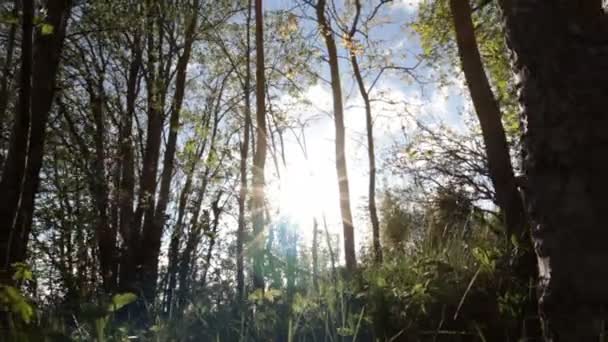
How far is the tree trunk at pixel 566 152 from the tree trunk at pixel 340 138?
11827 millimetres

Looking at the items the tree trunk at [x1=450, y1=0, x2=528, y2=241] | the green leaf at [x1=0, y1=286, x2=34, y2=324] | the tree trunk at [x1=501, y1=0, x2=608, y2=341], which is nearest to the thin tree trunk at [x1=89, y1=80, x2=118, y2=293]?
the tree trunk at [x1=450, y1=0, x2=528, y2=241]

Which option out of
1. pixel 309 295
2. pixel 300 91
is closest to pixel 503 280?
pixel 309 295

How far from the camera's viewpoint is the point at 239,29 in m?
20.2

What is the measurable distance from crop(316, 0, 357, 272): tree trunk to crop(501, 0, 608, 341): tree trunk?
38.8 feet

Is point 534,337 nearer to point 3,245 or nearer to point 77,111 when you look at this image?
point 3,245

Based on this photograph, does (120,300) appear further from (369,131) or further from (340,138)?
(369,131)

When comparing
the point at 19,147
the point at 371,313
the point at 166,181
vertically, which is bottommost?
the point at 371,313

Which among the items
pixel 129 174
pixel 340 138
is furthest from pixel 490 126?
pixel 129 174

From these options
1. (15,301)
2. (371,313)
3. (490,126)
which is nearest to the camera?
(15,301)

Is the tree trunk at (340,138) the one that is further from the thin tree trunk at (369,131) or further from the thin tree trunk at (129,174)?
the thin tree trunk at (129,174)

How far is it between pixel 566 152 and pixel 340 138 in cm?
1426

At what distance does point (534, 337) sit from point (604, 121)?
1171 mm

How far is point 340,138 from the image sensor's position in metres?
16.2

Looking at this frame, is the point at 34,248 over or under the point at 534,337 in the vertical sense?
over
